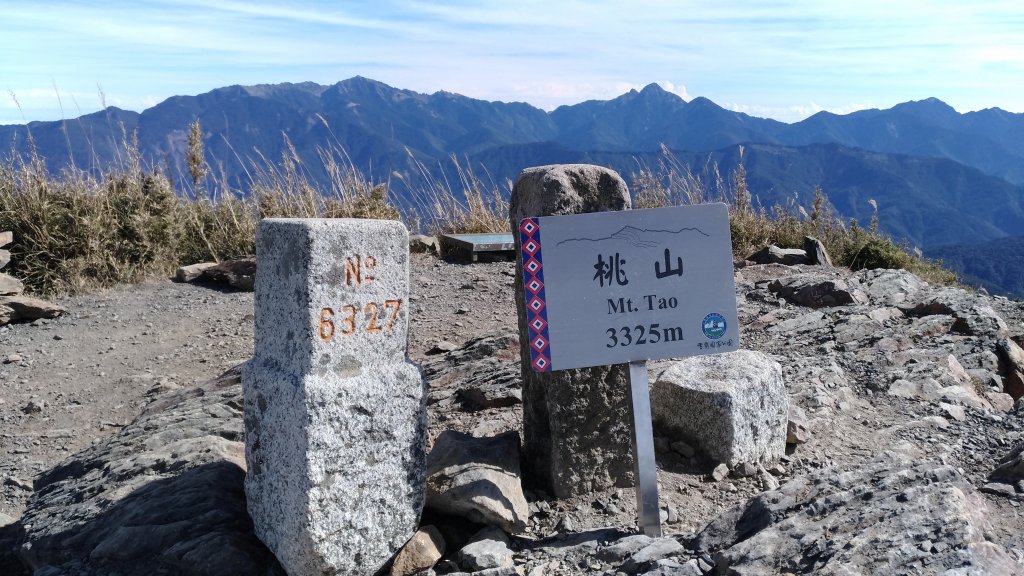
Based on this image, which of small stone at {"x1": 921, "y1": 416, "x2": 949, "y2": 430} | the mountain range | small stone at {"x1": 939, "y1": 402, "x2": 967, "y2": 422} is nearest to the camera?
small stone at {"x1": 921, "y1": 416, "x2": 949, "y2": 430}

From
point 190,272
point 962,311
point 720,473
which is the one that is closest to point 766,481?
point 720,473

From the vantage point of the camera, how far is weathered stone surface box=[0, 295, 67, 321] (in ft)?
24.2

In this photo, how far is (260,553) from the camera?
319 cm

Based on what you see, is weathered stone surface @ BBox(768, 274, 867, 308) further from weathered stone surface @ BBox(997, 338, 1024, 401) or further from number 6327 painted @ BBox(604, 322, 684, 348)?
number 6327 painted @ BBox(604, 322, 684, 348)

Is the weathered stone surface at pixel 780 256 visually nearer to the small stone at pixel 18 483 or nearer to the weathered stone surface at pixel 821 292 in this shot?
the weathered stone surface at pixel 821 292

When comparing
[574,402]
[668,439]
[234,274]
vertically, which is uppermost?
[234,274]

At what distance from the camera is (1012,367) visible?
5891mm

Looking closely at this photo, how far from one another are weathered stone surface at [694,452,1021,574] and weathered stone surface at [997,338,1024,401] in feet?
10.7

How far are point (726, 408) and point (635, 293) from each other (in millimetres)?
955

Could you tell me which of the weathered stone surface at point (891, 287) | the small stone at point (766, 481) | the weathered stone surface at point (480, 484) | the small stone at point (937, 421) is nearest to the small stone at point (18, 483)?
the weathered stone surface at point (480, 484)

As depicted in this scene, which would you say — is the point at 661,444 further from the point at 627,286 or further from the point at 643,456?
the point at 627,286

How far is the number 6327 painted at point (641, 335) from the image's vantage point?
327 cm

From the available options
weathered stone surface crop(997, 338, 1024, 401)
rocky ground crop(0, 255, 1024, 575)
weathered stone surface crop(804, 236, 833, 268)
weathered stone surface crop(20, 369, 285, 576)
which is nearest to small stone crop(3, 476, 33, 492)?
rocky ground crop(0, 255, 1024, 575)

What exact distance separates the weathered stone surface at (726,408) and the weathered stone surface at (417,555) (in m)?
1.49
